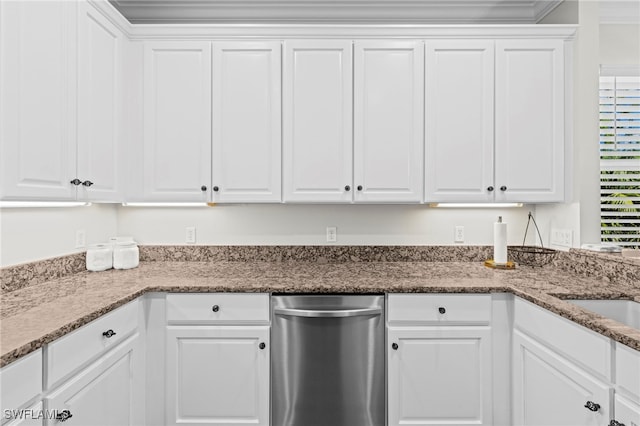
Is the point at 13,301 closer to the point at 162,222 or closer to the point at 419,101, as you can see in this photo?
the point at 162,222

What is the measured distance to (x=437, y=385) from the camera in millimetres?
1965

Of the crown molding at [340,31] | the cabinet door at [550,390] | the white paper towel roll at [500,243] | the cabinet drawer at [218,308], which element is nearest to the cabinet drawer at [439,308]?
the cabinet door at [550,390]

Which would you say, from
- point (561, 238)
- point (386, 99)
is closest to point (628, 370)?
point (561, 238)

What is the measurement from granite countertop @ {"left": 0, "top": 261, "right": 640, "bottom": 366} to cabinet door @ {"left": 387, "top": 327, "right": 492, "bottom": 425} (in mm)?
248

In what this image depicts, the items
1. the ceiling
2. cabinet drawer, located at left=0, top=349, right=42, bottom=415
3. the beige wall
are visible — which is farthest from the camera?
the beige wall

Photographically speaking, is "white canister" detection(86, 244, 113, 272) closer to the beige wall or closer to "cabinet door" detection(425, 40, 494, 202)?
"cabinet door" detection(425, 40, 494, 202)

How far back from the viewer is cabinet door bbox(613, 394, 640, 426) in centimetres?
119

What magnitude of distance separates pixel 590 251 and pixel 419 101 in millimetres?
1297

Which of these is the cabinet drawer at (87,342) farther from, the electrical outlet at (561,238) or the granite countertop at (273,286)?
the electrical outlet at (561,238)

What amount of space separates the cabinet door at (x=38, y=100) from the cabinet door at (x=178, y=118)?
567mm

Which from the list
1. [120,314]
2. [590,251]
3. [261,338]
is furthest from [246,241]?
[590,251]

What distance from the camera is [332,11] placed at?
2.67 meters

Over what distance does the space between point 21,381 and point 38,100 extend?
3.53 ft

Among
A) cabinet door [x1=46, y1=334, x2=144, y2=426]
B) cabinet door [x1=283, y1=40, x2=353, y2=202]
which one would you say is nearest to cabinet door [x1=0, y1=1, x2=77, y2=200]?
cabinet door [x1=46, y1=334, x2=144, y2=426]
